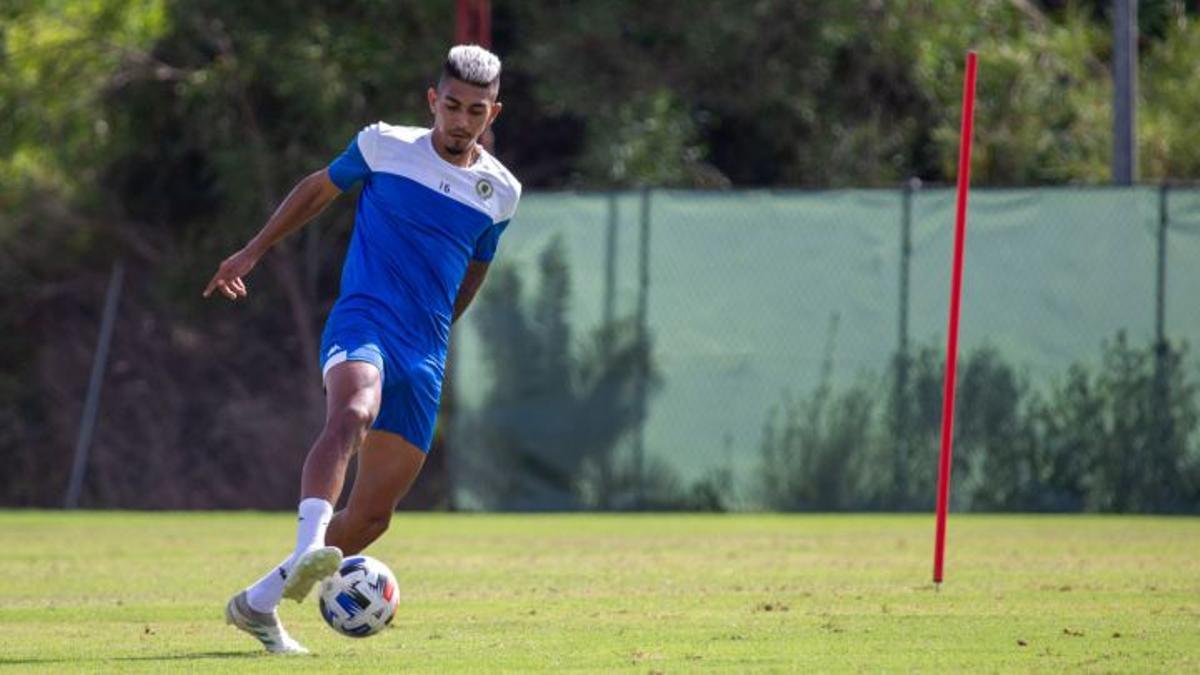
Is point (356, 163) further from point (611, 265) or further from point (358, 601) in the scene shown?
point (611, 265)

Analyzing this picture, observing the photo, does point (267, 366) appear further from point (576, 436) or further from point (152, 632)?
point (152, 632)

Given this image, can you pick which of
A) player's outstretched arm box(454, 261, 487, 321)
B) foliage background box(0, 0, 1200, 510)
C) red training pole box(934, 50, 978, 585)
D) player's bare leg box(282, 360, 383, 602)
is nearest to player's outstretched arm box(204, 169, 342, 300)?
player's bare leg box(282, 360, 383, 602)

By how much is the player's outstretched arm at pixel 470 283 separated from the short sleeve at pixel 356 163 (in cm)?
63

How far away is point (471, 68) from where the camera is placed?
8.83m

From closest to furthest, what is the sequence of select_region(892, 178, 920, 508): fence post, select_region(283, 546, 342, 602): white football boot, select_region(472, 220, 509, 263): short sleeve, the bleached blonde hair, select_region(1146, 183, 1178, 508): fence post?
1. select_region(283, 546, 342, 602): white football boot
2. the bleached blonde hair
3. select_region(472, 220, 509, 263): short sleeve
4. select_region(1146, 183, 1178, 508): fence post
5. select_region(892, 178, 920, 508): fence post

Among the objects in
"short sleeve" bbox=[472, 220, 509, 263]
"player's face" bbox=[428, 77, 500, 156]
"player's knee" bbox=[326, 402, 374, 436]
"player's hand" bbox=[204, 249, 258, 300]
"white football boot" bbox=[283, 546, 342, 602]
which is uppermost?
"player's face" bbox=[428, 77, 500, 156]

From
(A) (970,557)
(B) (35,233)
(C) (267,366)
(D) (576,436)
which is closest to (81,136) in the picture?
(B) (35,233)

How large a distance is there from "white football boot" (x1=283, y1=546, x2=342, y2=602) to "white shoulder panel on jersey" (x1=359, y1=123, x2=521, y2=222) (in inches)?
70.3

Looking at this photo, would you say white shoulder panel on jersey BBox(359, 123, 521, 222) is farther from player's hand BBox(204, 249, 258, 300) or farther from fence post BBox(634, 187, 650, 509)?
fence post BBox(634, 187, 650, 509)

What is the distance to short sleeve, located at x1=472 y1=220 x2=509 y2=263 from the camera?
9.25 meters

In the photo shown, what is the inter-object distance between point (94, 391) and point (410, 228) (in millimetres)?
15042

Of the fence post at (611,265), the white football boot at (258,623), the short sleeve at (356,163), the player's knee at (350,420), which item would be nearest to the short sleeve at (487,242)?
the short sleeve at (356,163)

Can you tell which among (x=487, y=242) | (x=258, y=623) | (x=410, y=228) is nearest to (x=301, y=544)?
(x=258, y=623)

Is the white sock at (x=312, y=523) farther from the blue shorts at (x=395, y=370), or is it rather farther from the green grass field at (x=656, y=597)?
the blue shorts at (x=395, y=370)
